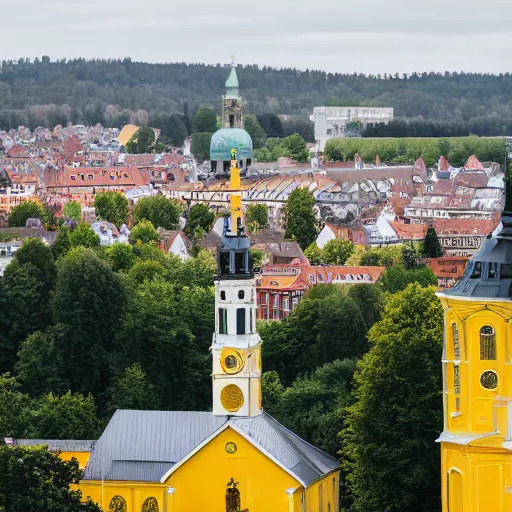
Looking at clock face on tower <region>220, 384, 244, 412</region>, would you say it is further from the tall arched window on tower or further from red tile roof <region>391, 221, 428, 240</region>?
red tile roof <region>391, 221, 428, 240</region>

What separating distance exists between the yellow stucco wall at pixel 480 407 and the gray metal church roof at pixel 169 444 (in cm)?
885

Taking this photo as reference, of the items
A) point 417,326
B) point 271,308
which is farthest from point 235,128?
point 417,326

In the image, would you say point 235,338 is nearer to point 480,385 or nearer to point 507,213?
point 507,213

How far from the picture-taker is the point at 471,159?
647 feet

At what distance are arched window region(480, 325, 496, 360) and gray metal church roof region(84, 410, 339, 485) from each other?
950cm

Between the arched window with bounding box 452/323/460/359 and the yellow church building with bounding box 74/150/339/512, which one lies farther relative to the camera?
the yellow church building with bounding box 74/150/339/512

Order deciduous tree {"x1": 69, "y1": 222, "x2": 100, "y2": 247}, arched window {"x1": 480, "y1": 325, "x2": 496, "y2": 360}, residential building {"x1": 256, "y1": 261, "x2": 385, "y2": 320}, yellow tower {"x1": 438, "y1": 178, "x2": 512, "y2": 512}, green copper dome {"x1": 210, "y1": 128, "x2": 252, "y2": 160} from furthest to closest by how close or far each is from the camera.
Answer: green copper dome {"x1": 210, "y1": 128, "x2": 252, "y2": 160}, deciduous tree {"x1": 69, "y1": 222, "x2": 100, "y2": 247}, residential building {"x1": 256, "y1": 261, "x2": 385, "y2": 320}, arched window {"x1": 480, "y1": 325, "x2": 496, "y2": 360}, yellow tower {"x1": 438, "y1": 178, "x2": 512, "y2": 512}

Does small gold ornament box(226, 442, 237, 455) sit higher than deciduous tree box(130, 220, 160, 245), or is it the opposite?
deciduous tree box(130, 220, 160, 245)

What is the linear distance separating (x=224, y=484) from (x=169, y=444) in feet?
6.84

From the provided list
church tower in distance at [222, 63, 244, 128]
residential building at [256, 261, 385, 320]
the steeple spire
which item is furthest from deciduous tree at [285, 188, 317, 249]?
the steeple spire

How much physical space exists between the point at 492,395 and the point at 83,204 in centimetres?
11276

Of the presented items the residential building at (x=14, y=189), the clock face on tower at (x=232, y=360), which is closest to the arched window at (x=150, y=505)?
the clock face on tower at (x=232, y=360)

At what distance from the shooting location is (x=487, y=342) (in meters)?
42.8

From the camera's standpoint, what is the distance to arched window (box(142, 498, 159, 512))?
52.0 metres
